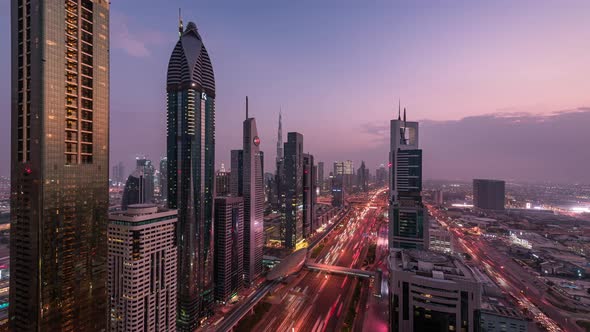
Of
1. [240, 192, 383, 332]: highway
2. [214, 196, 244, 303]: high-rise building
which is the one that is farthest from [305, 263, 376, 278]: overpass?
[214, 196, 244, 303]: high-rise building

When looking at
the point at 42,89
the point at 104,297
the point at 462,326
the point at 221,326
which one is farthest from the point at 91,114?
the point at 462,326

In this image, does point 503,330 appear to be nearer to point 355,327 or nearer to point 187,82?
point 355,327

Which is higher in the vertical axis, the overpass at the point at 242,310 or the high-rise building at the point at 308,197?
the high-rise building at the point at 308,197

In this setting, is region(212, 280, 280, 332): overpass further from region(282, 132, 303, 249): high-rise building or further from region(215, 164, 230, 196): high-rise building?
region(215, 164, 230, 196): high-rise building

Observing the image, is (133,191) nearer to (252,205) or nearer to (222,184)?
(222,184)

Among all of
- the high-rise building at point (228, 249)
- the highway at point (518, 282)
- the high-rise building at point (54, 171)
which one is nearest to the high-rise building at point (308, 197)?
the high-rise building at point (228, 249)

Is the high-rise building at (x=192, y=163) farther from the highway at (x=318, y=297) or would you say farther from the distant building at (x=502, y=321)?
the distant building at (x=502, y=321)
